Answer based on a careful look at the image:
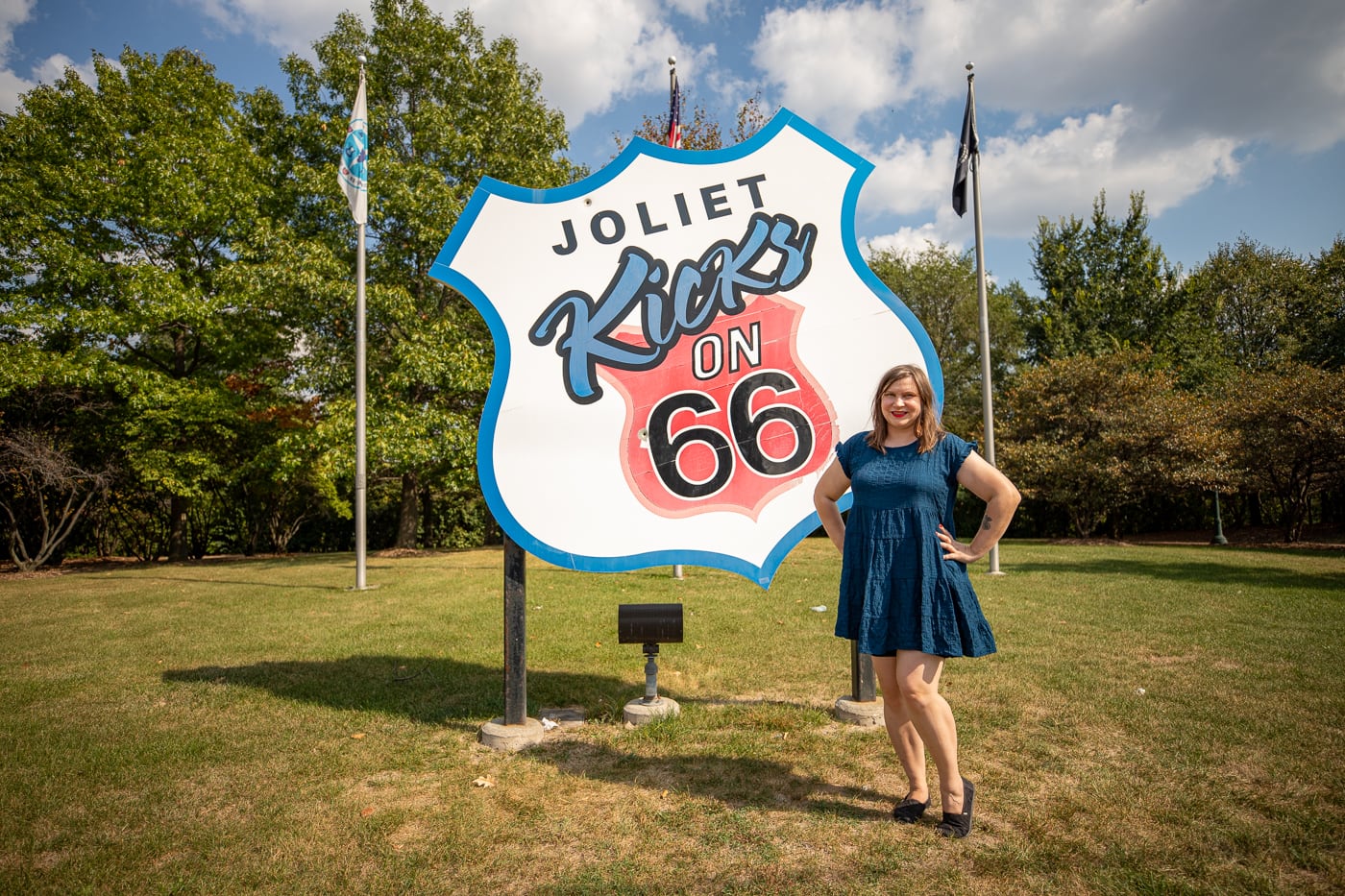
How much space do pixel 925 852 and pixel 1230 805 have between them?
159 cm

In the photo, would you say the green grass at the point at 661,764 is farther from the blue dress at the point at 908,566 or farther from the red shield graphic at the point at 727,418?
the red shield graphic at the point at 727,418

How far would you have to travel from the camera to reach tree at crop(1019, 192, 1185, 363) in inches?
1180

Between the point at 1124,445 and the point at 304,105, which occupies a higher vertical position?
the point at 304,105

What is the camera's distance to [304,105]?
1969 centimetres

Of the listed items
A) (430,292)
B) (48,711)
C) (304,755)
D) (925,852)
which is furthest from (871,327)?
(430,292)

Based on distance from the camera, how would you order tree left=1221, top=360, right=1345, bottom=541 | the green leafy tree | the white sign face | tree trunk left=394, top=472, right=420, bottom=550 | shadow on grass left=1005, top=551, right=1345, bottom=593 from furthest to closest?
the green leafy tree → tree trunk left=394, top=472, right=420, bottom=550 → tree left=1221, top=360, right=1345, bottom=541 → shadow on grass left=1005, top=551, right=1345, bottom=593 → the white sign face

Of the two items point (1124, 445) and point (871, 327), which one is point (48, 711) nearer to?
point (871, 327)

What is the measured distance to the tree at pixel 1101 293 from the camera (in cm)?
2997

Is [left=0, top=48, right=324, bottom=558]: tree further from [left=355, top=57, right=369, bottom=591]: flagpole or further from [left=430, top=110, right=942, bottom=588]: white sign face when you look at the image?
[left=430, top=110, right=942, bottom=588]: white sign face

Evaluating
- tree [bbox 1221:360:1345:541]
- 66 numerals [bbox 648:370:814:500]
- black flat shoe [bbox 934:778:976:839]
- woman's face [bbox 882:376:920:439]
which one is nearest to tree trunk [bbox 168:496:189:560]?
66 numerals [bbox 648:370:814:500]

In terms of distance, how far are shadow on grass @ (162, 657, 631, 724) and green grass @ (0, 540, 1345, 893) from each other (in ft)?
0.13

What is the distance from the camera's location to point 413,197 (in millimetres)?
17078

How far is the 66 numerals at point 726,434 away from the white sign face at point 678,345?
0.01m

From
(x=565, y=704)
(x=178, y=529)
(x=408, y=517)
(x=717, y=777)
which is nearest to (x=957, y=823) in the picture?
(x=717, y=777)
